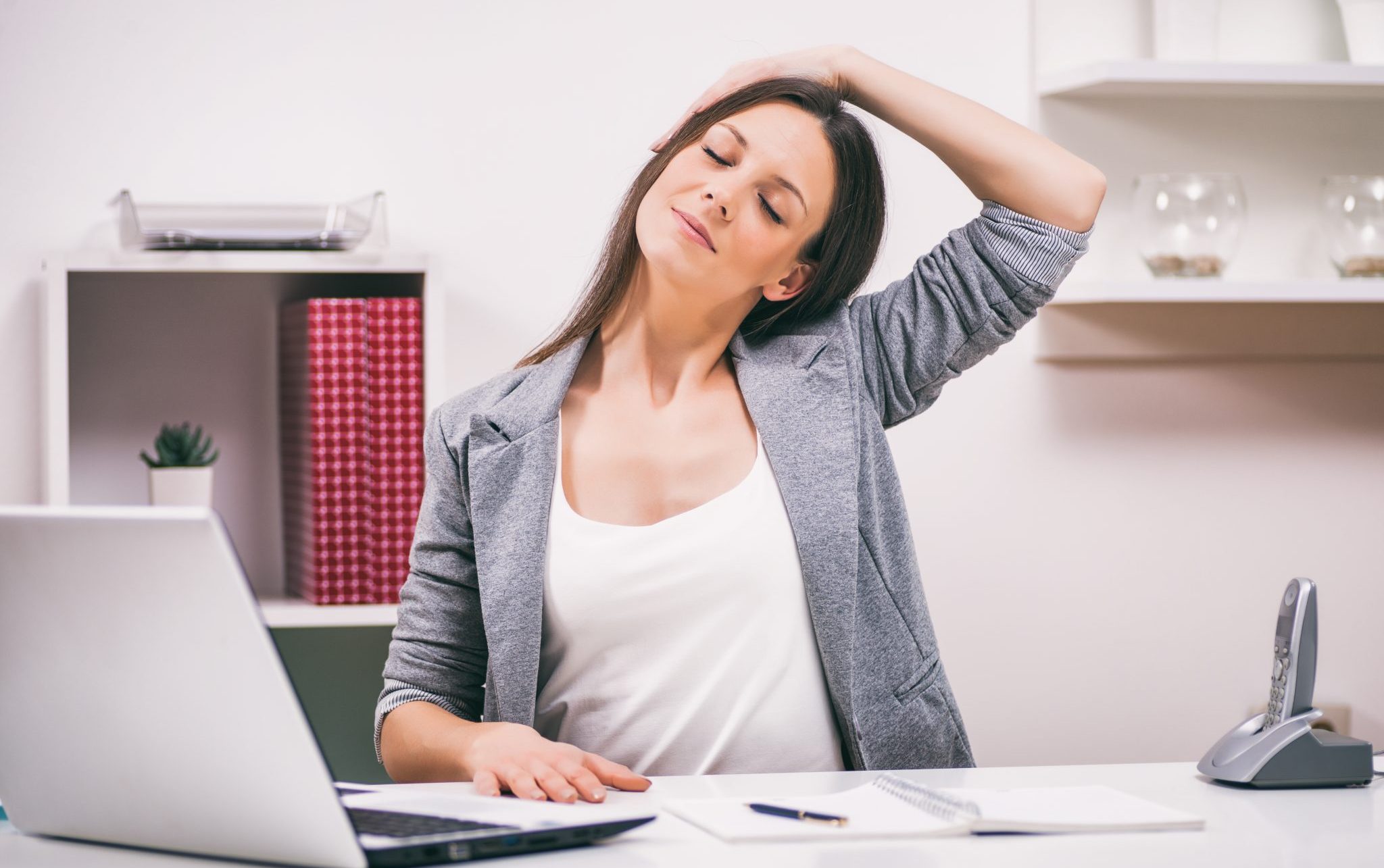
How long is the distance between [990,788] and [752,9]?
57.2 inches

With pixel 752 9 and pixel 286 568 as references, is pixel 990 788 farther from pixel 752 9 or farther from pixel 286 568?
pixel 752 9

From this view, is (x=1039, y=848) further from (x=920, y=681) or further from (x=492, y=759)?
(x=920, y=681)

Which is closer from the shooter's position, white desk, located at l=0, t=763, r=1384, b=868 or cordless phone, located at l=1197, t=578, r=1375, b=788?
white desk, located at l=0, t=763, r=1384, b=868

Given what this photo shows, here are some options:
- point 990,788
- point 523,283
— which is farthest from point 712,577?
point 523,283

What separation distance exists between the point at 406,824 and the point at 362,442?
3.38 feet

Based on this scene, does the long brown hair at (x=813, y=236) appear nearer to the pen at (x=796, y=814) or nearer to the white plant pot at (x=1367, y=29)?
the pen at (x=796, y=814)

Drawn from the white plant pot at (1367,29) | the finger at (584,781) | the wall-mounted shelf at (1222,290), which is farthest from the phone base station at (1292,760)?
the white plant pot at (1367,29)

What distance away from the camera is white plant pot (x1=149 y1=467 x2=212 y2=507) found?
1744 mm

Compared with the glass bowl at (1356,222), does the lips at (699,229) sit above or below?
below

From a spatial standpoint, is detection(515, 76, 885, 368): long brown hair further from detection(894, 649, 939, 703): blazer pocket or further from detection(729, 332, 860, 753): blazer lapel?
detection(894, 649, 939, 703): blazer pocket

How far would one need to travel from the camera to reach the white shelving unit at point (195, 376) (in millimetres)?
1899

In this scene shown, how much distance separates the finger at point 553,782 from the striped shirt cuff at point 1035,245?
2.47 ft

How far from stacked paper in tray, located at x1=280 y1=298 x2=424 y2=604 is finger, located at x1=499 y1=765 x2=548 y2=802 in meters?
0.85

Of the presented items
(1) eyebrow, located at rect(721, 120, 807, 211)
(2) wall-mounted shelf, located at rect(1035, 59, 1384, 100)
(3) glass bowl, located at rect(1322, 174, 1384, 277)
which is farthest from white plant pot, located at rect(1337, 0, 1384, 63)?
(1) eyebrow, located at rect(721, 120, 807, 211)
